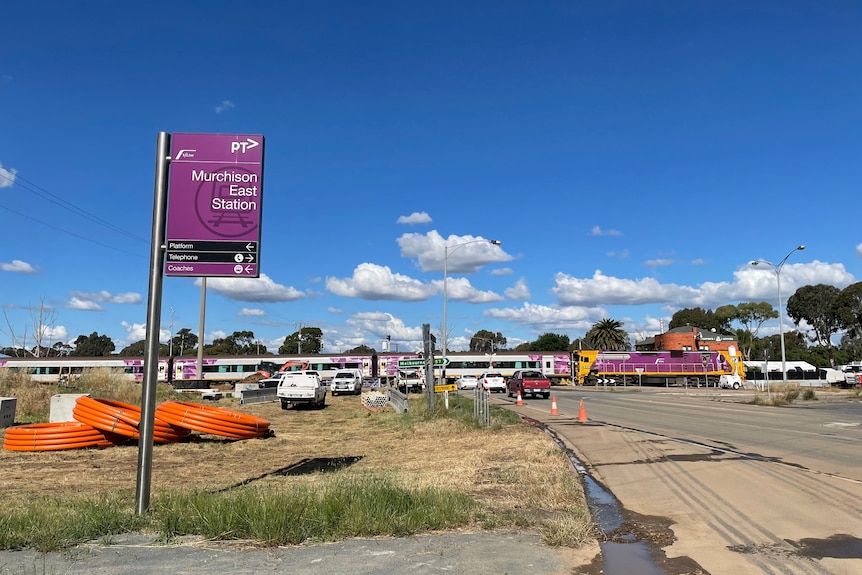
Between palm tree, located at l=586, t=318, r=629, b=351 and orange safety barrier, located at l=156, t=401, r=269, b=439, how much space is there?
107246mm

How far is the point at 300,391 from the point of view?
3212 cm

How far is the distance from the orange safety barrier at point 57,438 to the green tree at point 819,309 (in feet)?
421

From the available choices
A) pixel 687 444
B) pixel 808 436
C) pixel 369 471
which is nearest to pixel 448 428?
pixel 687 444

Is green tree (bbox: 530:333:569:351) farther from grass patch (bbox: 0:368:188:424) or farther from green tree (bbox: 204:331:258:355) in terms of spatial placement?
grass patch (bbox: 0:368:188:424)

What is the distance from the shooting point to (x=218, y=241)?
27.4ft

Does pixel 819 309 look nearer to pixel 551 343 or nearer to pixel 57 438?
pixel 551 343

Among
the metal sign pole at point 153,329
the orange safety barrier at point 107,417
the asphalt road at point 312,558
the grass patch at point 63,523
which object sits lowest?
the asphalt road at point 312,558

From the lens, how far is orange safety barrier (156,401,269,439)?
50.2 ft

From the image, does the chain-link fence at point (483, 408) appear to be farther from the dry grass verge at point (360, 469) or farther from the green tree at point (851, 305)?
the green tree at point (851, 305)

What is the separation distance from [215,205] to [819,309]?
135316 mm

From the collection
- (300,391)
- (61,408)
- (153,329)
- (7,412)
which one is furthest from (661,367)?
(153,329)

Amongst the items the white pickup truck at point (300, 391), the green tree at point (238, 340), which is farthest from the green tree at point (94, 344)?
the white pickup truck at point (300, 391)

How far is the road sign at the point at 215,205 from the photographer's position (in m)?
8.20

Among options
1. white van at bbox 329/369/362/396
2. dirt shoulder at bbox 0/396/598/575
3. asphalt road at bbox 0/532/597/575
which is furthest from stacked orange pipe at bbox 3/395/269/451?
white van at bbox 329/369/362/396
